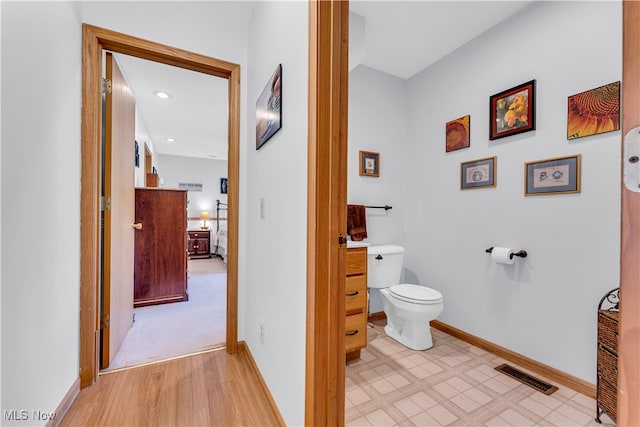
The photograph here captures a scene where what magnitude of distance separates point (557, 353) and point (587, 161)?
45.7 inches

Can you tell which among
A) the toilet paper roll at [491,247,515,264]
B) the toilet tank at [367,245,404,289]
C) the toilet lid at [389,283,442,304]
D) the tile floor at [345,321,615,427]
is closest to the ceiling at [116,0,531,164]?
the toilet tank at [367,245,404,289]

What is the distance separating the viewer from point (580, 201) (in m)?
1.61

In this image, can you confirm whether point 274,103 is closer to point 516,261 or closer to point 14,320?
point 14,320

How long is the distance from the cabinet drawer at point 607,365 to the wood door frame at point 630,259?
57.3 inches

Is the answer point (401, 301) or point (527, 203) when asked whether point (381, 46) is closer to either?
point (527, 203)

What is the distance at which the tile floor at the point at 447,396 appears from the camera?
1371mm

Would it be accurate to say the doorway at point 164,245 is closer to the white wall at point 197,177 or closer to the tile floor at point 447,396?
the tile floor at point 447,396

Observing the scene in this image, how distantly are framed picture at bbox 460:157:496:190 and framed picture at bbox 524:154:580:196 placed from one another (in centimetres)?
22

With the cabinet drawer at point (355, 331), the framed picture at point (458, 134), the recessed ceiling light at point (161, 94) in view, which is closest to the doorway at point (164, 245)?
the recessed ceiling light at point (161, 94)

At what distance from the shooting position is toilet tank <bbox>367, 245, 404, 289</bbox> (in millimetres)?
2295

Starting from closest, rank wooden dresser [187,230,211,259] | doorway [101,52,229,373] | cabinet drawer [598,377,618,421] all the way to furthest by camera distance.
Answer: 1. cabinet drawer [598,377,618,421]
2. doorway [101,52,229,373]
3. wooden dresser [187,230,211,259]

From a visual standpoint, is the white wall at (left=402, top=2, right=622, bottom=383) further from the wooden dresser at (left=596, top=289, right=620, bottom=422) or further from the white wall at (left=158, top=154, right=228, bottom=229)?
the white wall at (left=158, top=154, right=228, bottom=229)

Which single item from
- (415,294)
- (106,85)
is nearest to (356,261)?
(415,294)

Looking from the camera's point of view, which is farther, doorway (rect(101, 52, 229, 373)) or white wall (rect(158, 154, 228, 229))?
white wall (rect(158, 154, 228, 229))
